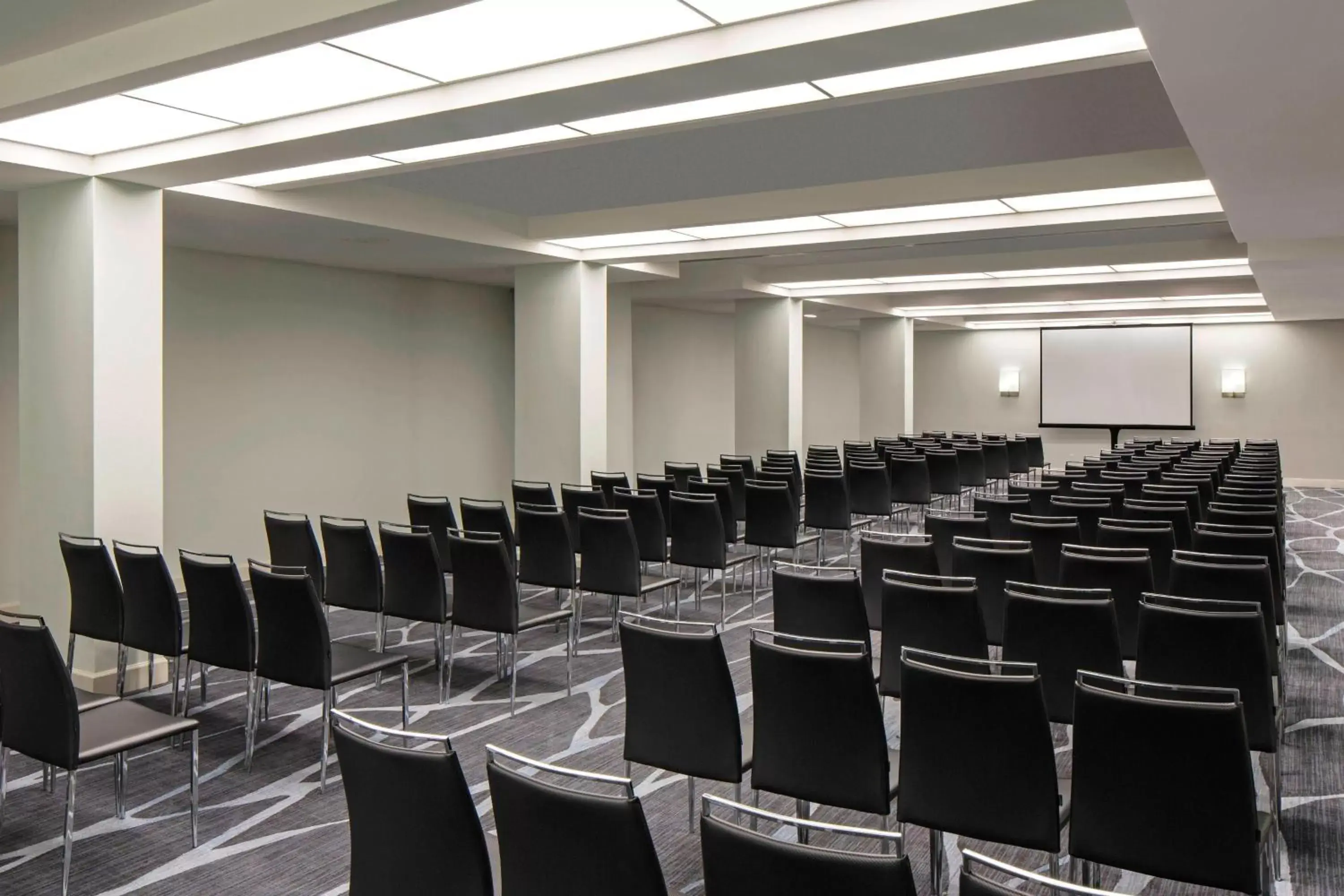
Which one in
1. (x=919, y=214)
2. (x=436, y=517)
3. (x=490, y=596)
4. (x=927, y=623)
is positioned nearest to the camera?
(x=927, y=623)

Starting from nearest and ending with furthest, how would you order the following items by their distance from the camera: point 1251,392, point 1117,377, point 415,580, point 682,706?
1. point 682,706
2. point 415,580
3. point 1251,392
4. point 1117,377

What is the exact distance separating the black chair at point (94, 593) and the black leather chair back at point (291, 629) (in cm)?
93

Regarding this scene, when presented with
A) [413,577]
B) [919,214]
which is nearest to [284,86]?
[413,577]

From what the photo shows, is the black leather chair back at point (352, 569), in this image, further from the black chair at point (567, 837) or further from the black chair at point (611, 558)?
the black chair at point (567, 837)

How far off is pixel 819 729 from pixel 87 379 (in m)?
4.95

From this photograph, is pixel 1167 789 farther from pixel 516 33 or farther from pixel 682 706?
pixel 516 33

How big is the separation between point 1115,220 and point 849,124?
3680 mm

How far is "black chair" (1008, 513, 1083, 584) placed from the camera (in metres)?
6.40

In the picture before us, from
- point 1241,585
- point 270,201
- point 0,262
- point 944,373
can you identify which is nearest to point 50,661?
point 270,201

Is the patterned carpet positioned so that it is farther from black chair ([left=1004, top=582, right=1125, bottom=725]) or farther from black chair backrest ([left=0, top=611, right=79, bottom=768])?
black chair ([left=1004, top=582, right=1125, bottom=725])

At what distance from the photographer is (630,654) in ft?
12.5

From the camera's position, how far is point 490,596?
18.7 ft

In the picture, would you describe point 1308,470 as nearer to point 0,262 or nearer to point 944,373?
point 944,373

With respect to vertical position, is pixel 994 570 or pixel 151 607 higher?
pixel 994 570
